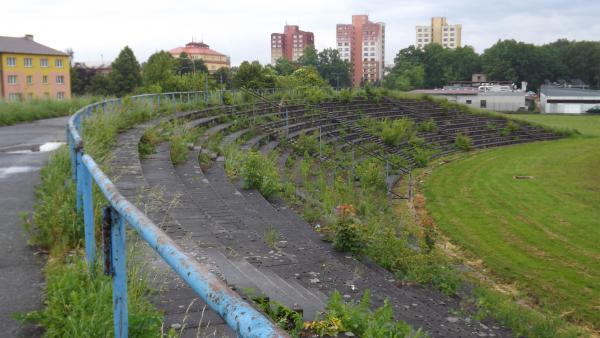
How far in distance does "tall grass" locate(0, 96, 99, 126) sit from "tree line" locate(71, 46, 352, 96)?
4.95m

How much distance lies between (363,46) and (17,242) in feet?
Answer: 586

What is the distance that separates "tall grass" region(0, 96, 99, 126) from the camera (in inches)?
721

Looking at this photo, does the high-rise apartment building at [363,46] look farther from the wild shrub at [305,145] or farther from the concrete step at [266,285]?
the concrete step at [266,285]

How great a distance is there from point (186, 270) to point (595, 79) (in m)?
133

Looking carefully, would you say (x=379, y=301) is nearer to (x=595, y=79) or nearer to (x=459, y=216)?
(x=459, y=216)

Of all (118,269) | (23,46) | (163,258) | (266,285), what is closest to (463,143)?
(266,285)

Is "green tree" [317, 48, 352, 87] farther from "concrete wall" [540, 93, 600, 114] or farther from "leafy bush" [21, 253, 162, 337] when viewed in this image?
"leafy bush" [21, 253, 162, 337]

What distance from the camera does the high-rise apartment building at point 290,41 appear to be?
197m

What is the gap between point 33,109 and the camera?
2020 cm

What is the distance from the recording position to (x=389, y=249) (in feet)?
31.0

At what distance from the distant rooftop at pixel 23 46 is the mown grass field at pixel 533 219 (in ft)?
158

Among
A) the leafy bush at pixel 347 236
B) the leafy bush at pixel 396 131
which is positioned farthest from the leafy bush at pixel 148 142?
the leafy bush at pixel 396 131

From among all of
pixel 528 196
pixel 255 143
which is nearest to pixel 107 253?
pixel 255 143

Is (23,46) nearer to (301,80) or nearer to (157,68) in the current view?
(157,68)
